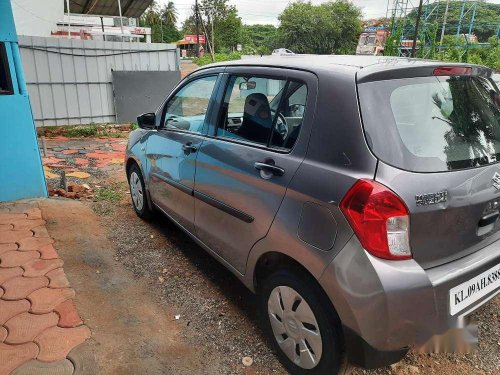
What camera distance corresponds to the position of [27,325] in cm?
240

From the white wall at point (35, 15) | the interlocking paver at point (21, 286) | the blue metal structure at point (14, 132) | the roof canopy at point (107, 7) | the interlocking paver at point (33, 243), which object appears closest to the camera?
the interlocking paver at point (21, 286)

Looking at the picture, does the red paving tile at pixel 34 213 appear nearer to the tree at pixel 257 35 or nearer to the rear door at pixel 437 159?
the rear door at pixel 437 159

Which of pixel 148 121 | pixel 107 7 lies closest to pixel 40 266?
pixel 148 121

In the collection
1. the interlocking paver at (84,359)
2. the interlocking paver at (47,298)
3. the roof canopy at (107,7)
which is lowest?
the interlocking paver at (84,359)

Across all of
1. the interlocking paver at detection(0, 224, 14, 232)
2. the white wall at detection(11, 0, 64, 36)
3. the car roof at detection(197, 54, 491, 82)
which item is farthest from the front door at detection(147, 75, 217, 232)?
the white wall at detection(11, 0, 64, 36)

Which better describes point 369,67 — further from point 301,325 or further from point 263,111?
point 301,325

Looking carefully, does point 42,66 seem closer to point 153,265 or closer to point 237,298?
point 153,265

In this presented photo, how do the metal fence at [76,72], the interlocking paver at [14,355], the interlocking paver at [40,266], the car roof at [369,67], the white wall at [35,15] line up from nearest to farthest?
1. the car roof at [369,67]
2. the interlocking paver at [14,355]
3. the interlocking paver at [40,266]
4. the metal fence at [76,72]
5. the white wall at [35,15]

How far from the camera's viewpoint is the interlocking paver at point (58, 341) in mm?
2154

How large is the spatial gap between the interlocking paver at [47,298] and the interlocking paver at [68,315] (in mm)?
51

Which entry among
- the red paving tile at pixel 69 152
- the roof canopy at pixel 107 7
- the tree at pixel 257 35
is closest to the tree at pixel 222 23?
the tree at pixel 257 35

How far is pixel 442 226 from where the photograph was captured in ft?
5.51

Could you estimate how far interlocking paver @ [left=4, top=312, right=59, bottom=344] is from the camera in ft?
7.49

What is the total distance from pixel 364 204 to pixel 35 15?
1359 centimetres
